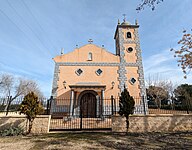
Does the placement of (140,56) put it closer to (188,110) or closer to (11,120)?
(188,110)

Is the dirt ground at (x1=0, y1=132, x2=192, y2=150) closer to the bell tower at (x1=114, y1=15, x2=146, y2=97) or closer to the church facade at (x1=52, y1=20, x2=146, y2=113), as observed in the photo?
the church facade at (x1=52, y1=20, x2=146, y2=113)

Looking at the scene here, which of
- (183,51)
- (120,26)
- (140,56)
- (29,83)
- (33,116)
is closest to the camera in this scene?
(33,116)

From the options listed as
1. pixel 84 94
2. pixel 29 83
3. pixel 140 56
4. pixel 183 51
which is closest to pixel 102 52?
pixel 140 56

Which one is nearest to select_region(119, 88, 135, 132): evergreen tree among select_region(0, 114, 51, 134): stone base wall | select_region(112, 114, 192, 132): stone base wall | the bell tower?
select_region(112, 114, 192, 132): stone base wall

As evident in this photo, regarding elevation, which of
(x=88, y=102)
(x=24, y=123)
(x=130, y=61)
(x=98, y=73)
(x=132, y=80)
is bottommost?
(x=24, y=123)

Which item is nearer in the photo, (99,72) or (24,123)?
(24,123)

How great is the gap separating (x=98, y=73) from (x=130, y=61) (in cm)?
428

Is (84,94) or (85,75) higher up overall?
(85,75)

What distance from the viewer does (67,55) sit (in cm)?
1492

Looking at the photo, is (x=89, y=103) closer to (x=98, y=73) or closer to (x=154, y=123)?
(x=98, y=73)

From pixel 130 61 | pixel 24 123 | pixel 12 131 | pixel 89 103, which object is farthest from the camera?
pixel 130 61

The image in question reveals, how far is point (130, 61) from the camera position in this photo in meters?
15.0

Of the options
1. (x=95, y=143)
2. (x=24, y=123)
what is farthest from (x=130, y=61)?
(x=24, y=123)

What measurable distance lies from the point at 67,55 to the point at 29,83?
27379 millimetres
